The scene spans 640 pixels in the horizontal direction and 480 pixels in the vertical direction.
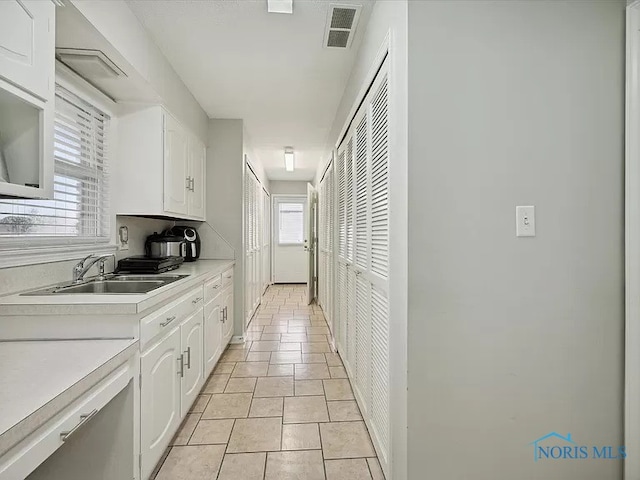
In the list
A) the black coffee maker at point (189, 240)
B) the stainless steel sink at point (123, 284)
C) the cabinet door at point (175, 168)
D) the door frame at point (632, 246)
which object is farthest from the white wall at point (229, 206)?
the door frame at point (632, 246)

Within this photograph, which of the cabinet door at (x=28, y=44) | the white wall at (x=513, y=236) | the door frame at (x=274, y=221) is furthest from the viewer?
the door frame at (x=274, y=221)

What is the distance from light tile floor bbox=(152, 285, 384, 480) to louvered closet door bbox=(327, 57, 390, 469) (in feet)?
0.50

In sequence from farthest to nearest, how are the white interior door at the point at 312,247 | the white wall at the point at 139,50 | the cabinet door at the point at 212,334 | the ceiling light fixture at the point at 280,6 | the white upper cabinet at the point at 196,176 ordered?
1. the white interior door at the point at 312,247
2. the white upper cabinet at the point at 196,176
3. the cabinet door at the point at 212,334
4. the ceiling light fixture at the point at 280,6
5. the white wall at the point at 139,50

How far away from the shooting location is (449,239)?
4.43 ft

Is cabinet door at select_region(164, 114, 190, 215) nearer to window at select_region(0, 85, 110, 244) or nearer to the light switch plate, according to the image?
window at select_region(0, 85, 110, 244)

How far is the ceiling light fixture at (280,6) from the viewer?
6.11ft

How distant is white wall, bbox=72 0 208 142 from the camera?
1645 millimetres

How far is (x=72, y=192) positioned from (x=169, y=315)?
103 cm

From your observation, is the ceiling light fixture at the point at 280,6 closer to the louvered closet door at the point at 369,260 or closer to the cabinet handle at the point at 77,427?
the louvered closet door at the point at 369,260

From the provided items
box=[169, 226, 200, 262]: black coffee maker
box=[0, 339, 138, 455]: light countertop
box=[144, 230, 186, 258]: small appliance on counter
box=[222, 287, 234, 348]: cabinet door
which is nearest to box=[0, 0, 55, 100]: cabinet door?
box=[0, 339, 138, 455]: light countertop

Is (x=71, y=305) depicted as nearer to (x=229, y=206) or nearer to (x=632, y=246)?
(x=632, y=246)

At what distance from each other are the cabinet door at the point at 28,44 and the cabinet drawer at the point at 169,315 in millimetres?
1007

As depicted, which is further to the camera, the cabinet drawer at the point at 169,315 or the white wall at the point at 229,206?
the white wall at the point at 229,206

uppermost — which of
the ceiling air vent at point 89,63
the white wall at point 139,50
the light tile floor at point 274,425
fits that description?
the white wall at point 139,50
